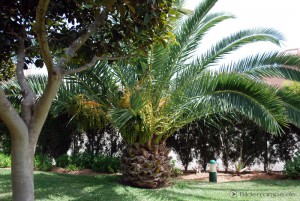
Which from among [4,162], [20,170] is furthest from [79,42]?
[4,162]

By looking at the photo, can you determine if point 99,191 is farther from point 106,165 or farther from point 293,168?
point 293,168

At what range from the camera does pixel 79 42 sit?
448 centimetres

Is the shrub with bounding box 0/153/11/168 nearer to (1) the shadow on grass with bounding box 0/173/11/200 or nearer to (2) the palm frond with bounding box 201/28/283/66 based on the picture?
(1) the shadow on grass with bounding box 0/173/11/200

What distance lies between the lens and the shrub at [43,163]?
33.6ft

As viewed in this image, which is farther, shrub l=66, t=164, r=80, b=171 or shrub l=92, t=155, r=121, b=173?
shrub l=66, t=164, r=80, b=171

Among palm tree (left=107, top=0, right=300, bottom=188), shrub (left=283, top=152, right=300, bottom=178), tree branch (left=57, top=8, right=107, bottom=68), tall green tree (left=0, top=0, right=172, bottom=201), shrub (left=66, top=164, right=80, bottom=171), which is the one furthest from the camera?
shrub (left=66, top=164, right=80, bottom=171)

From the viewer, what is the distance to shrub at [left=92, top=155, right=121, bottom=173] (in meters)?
10.2

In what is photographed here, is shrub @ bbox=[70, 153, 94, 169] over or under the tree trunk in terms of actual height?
under

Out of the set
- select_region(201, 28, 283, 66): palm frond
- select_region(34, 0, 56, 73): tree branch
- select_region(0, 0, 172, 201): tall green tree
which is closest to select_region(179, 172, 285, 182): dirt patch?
select_region(201, 28, 283, 66): palm frond

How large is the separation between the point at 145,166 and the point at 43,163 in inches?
170

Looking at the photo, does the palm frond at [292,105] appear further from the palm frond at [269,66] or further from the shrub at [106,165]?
the shrub at [106,165]

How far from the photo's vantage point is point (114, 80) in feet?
25.0

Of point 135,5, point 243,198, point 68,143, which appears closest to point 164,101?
point 243,198

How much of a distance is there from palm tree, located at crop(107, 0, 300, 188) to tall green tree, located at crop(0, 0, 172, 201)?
1.59 m
